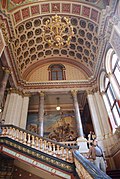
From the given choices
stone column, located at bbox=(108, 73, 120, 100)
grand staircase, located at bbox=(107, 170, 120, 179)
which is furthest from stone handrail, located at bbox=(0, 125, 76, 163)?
stone column, located at bbox=(108, 73, 120, 100)

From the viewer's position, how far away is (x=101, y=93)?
1021cm

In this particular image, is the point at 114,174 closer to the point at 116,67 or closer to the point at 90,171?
the point at 90,171

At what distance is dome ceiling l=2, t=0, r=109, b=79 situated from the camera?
30.3ft

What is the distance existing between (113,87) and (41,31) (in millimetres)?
6988

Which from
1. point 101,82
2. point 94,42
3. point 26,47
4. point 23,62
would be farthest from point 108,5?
point 23,62

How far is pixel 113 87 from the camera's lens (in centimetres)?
837

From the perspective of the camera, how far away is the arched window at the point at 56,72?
1235 centimetres

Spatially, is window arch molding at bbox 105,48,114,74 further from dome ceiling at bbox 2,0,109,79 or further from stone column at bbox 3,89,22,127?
stone column at bbox 3,89,22,127

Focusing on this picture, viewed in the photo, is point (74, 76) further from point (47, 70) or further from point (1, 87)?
point (1, 87)

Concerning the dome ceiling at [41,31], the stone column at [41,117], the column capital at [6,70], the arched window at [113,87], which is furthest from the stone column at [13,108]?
the arched window at [113,87]

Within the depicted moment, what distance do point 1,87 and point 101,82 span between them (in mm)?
6588

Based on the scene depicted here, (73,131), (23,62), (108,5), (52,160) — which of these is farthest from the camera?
(23,62)

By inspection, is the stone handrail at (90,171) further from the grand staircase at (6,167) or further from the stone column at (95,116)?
the stone column at (95,116)

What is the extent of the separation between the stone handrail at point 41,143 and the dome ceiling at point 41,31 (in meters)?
5.36
